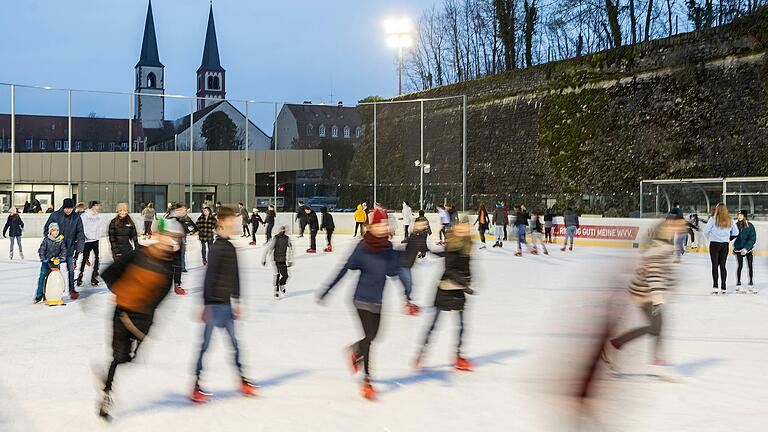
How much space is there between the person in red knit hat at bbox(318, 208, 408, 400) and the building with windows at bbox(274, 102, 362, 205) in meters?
23.1

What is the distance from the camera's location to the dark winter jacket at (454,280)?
230 inches

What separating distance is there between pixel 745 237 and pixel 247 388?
8.41 metres

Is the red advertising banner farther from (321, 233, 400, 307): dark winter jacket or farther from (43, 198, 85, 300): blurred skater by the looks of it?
(321, 233, 400, 307): dark winter jacket

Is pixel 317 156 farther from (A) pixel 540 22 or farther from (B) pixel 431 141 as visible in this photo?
(A) pixel 540 22

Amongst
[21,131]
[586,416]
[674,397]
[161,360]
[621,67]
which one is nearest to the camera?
[586,416]

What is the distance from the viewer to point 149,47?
91000mm

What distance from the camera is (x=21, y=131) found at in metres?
24.5

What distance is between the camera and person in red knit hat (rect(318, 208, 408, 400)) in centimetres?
498

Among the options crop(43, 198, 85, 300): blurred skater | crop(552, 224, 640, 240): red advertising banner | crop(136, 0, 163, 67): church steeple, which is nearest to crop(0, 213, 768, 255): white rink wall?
crop(552, 224, 640, 240): red advertising banner

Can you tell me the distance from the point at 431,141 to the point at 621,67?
7822 mm

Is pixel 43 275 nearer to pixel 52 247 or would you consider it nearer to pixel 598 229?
pixel 52 247

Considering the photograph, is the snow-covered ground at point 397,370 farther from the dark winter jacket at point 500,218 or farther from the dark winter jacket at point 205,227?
the dark winter jacket at point 500,218

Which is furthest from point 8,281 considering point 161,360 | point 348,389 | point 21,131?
point 21,131

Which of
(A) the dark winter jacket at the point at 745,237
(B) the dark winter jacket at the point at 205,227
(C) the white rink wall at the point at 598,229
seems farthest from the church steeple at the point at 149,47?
(A) the dark winter jacket at the point at 745,237
